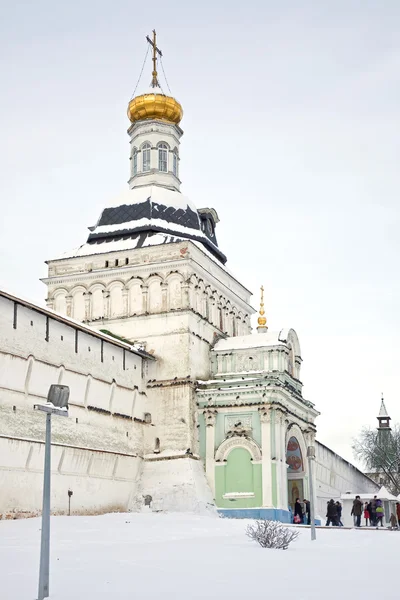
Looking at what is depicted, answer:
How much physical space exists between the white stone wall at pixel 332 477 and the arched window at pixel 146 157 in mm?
14410

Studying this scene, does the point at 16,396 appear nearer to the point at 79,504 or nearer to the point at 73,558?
the point at 79,504

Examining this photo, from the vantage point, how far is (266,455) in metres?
28.1

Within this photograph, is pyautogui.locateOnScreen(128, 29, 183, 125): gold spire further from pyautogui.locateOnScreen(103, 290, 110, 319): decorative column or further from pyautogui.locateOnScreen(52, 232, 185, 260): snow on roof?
pyautogui.locateOnScreen(103, 290, 110, 319): decorative column

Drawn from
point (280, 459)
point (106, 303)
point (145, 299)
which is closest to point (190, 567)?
point (280, 459)

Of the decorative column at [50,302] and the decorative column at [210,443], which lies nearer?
the decorative column at [210,443]

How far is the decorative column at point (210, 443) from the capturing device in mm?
28625

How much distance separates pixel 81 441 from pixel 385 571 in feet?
47.9

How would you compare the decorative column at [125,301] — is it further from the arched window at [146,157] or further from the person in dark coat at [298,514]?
the person in dark coat at [298,514]

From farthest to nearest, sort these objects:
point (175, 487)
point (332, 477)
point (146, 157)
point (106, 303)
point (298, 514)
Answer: point (332, 477)
point (146, 157)
point (106, 303)
point (298, 514)
point (175, 487)

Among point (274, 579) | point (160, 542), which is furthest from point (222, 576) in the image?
point (160, 542)

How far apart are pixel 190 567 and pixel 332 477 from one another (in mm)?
32997

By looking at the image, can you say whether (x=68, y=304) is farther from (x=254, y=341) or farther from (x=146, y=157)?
(x=146, y=157)

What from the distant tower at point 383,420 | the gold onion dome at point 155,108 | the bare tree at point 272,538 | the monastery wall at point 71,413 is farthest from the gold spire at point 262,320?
the distant tower at point 383,420

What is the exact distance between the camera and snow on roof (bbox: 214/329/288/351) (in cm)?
3019
